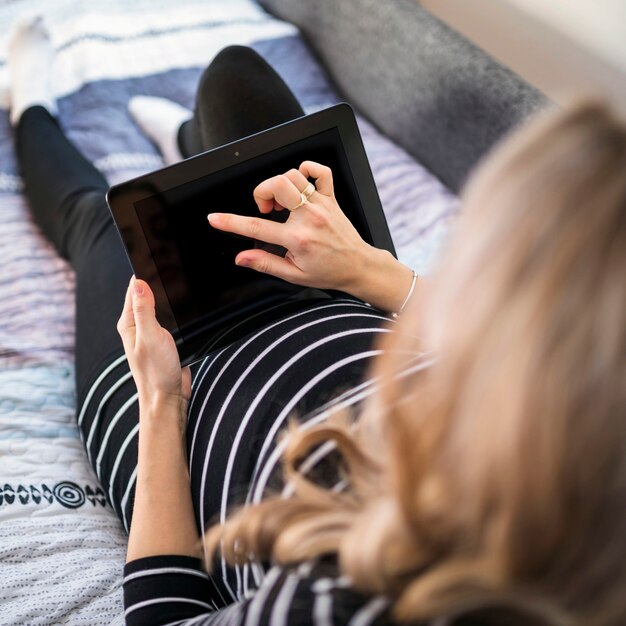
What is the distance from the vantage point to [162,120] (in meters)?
1.29

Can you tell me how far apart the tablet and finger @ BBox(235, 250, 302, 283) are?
2cm

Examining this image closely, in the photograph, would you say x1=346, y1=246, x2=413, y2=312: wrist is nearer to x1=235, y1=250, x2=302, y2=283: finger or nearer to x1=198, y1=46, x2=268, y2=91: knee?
x1=235, y1=250, x2=302, y2=283: finger

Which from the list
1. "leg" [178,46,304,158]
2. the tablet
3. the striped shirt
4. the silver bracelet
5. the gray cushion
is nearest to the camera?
the striped shirt

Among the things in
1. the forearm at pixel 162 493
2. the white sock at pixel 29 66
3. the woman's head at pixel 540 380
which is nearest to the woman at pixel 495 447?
the woman's head at pixel 540 380

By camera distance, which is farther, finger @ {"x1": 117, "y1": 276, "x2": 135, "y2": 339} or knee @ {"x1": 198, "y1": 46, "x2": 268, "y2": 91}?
knee @ {"x1": 198, "y1": 46, "x2": 268, "y2": 91}

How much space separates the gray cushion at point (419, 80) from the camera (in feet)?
3.99

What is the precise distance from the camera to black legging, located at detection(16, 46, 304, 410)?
0.92 meters

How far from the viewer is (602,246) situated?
359 millimetres

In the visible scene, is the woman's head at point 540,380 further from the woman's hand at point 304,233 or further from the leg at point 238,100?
the leg at point 238,100

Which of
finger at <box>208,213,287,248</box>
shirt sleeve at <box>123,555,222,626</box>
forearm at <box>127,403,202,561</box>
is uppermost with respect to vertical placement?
finger at <box>208,213,287,248</box>

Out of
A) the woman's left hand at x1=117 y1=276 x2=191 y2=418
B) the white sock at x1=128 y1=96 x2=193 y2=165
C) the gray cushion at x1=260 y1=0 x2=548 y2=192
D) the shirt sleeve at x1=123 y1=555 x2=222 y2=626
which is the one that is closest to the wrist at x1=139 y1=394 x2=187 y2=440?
the woman's left hand at x1=117 y1=276 x2=191 y2=418

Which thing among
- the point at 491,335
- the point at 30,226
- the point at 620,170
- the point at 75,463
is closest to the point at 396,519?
the point at 491,335

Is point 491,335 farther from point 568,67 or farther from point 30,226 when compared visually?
point 568,67

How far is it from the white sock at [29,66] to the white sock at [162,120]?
0.51ft
